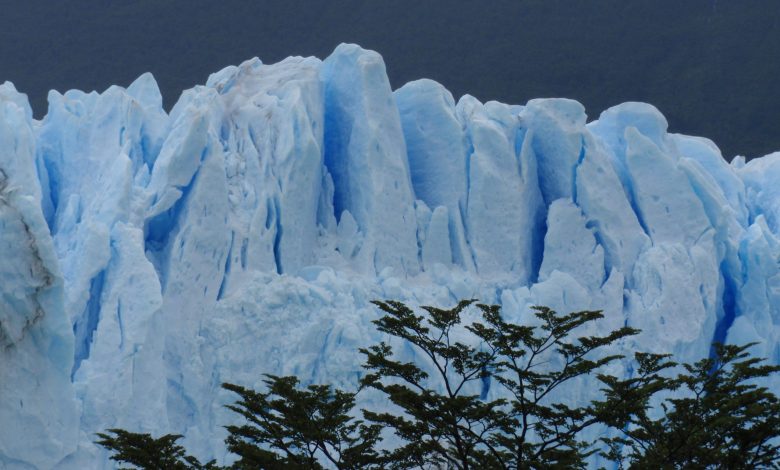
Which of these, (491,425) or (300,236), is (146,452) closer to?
(491,425)

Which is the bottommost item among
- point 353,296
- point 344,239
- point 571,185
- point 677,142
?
point 353,296

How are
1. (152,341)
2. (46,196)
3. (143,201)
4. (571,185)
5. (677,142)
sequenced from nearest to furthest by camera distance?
1. (152,341)
2. (143,201)
3. (46,196)
4. (571,185)
5. (677,142)

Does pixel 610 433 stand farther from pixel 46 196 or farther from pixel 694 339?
pixel 46 196

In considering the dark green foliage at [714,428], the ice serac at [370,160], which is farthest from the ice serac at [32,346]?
the dark green foliage at [714,428]

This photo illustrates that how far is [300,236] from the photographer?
1881 centimetres

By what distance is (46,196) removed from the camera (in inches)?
757

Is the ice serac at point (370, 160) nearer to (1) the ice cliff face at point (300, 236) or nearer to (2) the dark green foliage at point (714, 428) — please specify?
(1) the ice cliff face at point (300, 236)

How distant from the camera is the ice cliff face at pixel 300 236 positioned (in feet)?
53.6

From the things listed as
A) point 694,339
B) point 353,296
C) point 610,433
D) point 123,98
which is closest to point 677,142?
point 694,339

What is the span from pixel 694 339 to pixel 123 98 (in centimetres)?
1076

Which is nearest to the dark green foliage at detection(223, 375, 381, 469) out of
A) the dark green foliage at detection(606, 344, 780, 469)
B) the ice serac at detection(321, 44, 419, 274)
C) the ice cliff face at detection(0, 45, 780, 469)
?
the dark green foliage at detection(606, 344, 780, 469)

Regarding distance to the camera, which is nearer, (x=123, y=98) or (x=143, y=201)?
(x=143, y=201)

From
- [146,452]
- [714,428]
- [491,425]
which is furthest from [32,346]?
[714,428]

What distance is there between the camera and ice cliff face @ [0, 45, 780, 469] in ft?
53.6
